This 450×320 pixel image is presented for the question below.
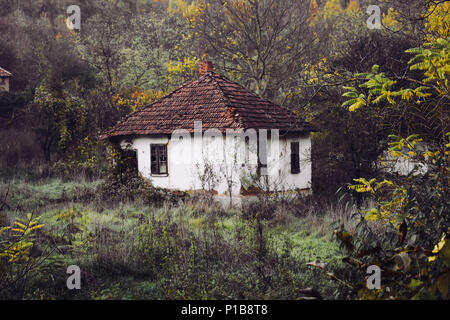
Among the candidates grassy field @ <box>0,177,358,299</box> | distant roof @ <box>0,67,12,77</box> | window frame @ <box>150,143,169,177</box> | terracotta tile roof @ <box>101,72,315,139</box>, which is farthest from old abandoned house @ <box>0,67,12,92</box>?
grassy field @ <box>0,177,358,299</box>

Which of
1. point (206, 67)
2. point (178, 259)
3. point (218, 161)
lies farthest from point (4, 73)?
point (178, 259)

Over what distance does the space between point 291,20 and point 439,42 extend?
19707 millimetres

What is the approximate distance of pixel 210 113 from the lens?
1775 cm

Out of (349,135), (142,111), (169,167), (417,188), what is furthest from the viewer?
(142,111)

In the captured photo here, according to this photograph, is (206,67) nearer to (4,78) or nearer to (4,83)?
(4,83)

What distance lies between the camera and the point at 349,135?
15297mm

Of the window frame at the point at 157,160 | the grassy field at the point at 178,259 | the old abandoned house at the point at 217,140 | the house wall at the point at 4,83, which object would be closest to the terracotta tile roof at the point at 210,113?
the old abandoned house at the point at 217,140

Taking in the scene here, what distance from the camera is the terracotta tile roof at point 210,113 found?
17.3m

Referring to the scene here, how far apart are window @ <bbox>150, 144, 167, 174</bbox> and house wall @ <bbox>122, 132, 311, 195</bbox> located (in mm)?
164

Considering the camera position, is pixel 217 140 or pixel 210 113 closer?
pixel 217 140

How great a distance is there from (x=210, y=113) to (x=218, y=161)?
203cm

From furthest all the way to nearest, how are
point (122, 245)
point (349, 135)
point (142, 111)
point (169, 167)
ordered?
point (142, 111), point (169, 167), point (349, 135), point (122, 245)
